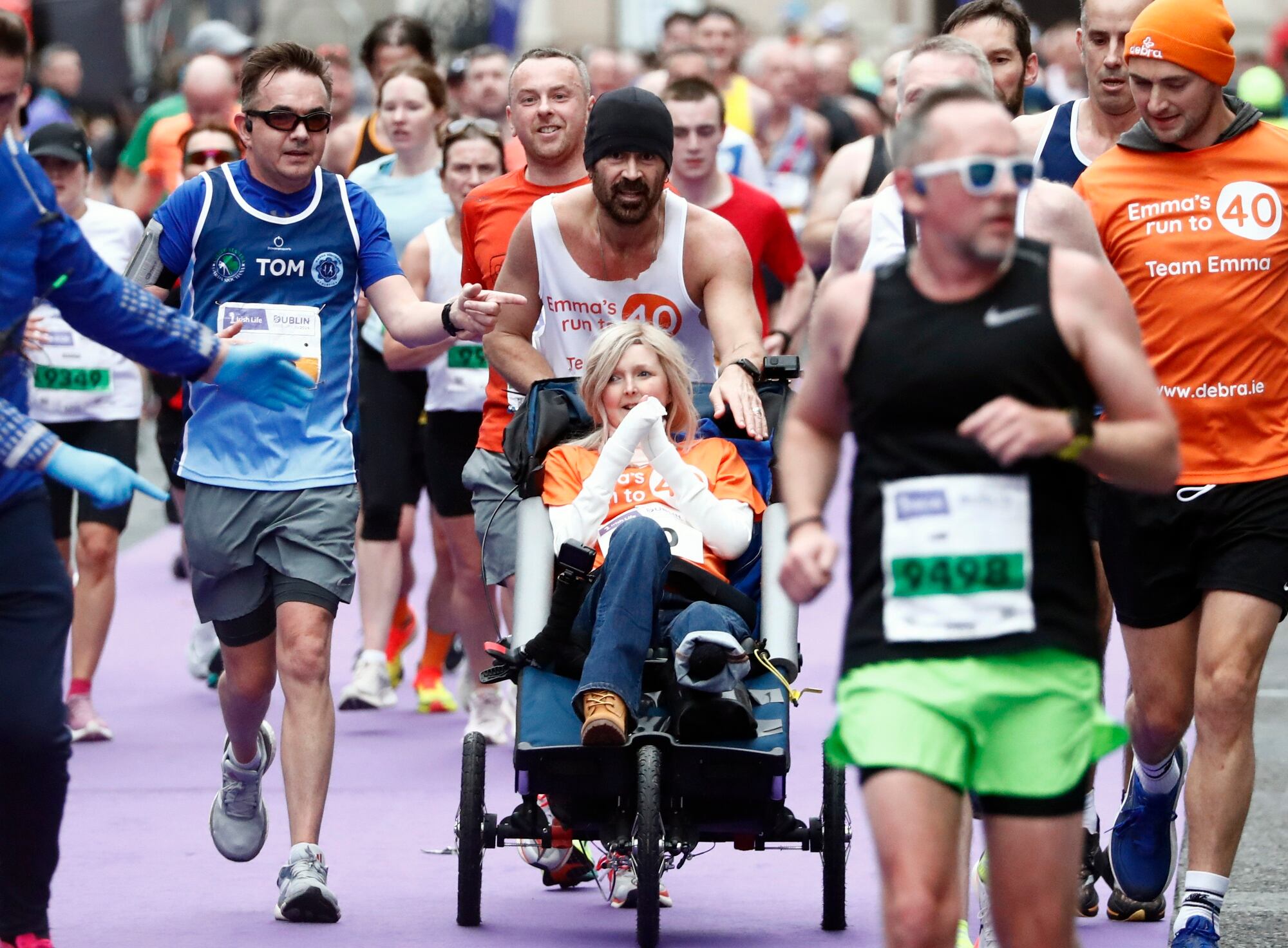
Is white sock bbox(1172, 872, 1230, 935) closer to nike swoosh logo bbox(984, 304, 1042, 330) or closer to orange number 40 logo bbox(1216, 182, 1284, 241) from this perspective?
orange number 40 logo bbox(1216, 182, 1284, 241)

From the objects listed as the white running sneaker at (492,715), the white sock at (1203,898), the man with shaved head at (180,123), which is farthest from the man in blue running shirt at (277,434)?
the man with shaved head at (180,123)

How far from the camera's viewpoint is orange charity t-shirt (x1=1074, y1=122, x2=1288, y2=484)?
5.71m

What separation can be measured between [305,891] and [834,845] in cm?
139

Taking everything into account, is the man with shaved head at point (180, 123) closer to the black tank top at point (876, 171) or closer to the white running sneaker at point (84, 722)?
the white running sneaker at point (84, 722)

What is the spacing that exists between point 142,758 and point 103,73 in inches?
517

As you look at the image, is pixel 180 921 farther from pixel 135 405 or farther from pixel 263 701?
pixel 135 405

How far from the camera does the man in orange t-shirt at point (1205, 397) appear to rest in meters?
5.62

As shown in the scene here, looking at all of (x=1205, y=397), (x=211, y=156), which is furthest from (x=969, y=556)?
(x=211, y=156)

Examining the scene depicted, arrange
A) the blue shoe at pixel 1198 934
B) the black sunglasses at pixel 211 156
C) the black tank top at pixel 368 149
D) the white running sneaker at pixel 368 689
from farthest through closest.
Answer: the black tank top at pixel 368 149, the black sunglasses at pixel 211 156, the white running sneaker at pixel 368 689, the blue shoe at pixel 1198 934

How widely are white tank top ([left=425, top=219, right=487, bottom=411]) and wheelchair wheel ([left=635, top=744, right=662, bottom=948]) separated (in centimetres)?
327

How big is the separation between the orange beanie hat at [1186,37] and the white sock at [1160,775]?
1.72 meters

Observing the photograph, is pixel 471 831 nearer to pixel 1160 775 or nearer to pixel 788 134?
pixel 1160 775

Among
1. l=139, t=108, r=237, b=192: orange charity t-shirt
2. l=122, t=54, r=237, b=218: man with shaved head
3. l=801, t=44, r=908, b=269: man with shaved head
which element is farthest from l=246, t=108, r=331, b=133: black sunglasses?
l=139, t=108, r=237, b=192: orange charity t-shirt

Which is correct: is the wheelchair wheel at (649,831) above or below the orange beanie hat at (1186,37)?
below
